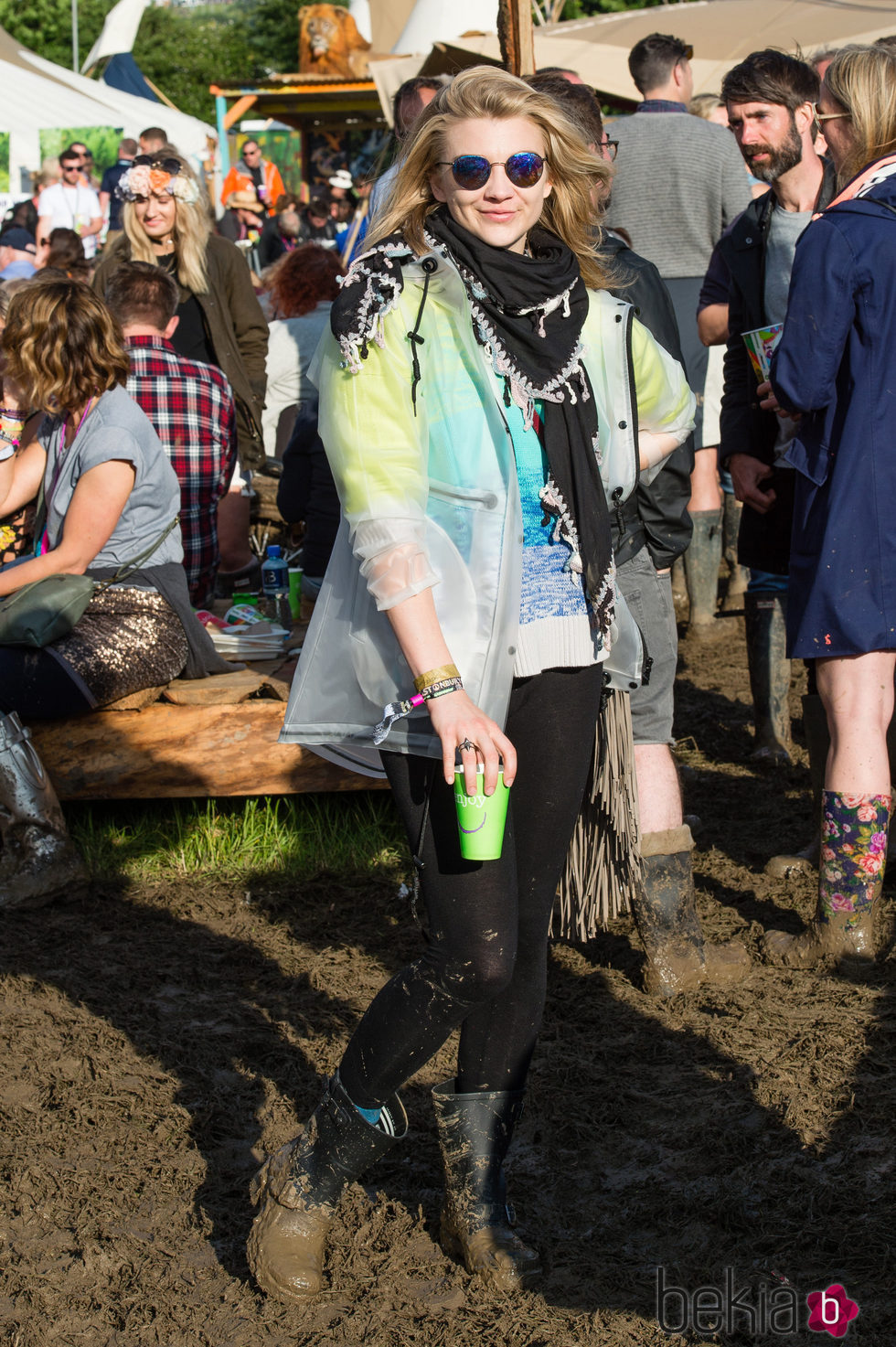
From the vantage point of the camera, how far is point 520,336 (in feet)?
7.07

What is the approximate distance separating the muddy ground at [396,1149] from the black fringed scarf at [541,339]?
1161 millimetres

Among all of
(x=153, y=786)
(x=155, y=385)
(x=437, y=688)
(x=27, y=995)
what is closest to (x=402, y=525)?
(x=437, y=688)

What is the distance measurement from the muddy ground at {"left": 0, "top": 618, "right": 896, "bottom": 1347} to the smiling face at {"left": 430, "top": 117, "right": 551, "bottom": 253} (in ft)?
5.86

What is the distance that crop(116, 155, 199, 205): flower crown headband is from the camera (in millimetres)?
6289

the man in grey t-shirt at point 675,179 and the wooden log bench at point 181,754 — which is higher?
the man in grey t-shirt at point 675,179

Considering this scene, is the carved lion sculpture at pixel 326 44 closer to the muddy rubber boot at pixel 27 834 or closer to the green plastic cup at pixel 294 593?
the green plastic cup at pixel 294 593

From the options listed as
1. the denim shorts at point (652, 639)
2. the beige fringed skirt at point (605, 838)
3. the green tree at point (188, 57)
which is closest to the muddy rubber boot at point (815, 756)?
the denim shorts at point (652, 639)

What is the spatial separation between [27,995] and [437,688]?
2128mm

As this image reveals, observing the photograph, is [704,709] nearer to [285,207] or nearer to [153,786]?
[153,786]

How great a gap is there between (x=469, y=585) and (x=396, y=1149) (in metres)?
1.40

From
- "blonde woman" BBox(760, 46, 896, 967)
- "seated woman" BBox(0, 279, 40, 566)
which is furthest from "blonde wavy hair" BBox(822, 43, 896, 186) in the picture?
"seated woman" BBox(0, 279, 40, 566)

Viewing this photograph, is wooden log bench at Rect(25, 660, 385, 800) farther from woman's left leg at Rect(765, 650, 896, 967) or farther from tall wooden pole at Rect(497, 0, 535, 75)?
tall wooden pole at Rect(497, 0, 535, 75)

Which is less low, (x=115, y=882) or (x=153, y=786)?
(x=153, y=786)

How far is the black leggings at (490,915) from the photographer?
2125 millimetres
